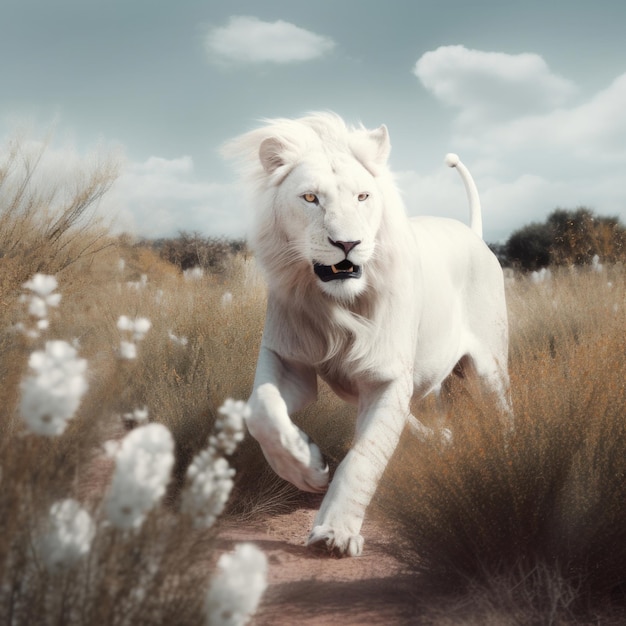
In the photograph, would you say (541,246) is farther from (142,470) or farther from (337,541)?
(142,470)

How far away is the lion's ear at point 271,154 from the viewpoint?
3779 millimetres

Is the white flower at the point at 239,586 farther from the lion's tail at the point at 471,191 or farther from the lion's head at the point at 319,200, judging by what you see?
the lion's tail at the point at 471,191

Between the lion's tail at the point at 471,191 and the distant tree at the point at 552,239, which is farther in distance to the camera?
the distant tree at the point at 552,239

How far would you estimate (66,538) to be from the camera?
1580 mm

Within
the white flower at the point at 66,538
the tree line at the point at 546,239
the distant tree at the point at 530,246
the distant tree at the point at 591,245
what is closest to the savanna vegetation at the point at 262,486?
the white flower at the point at 66,538

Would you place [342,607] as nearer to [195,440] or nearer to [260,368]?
[260,368]

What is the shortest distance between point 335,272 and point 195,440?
1744mm

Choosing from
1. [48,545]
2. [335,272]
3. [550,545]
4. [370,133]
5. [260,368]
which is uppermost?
[370,133]

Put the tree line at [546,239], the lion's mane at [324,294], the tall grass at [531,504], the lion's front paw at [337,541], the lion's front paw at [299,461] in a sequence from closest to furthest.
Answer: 1. the tall grass at [531,504]
2. the lion's front paw at [337,541]
3. the lion's front paw at [299,461]
4. the lion's mane at [324,294]
5. the tree line at [546,239]

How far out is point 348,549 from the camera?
324 centimetres

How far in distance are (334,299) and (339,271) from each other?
0.21 meters

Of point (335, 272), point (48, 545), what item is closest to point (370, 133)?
point (335, 272)

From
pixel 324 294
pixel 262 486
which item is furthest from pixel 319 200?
pixel 262 486

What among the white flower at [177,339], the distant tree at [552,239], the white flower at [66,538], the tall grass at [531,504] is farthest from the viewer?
the distant tree at [552,239]
